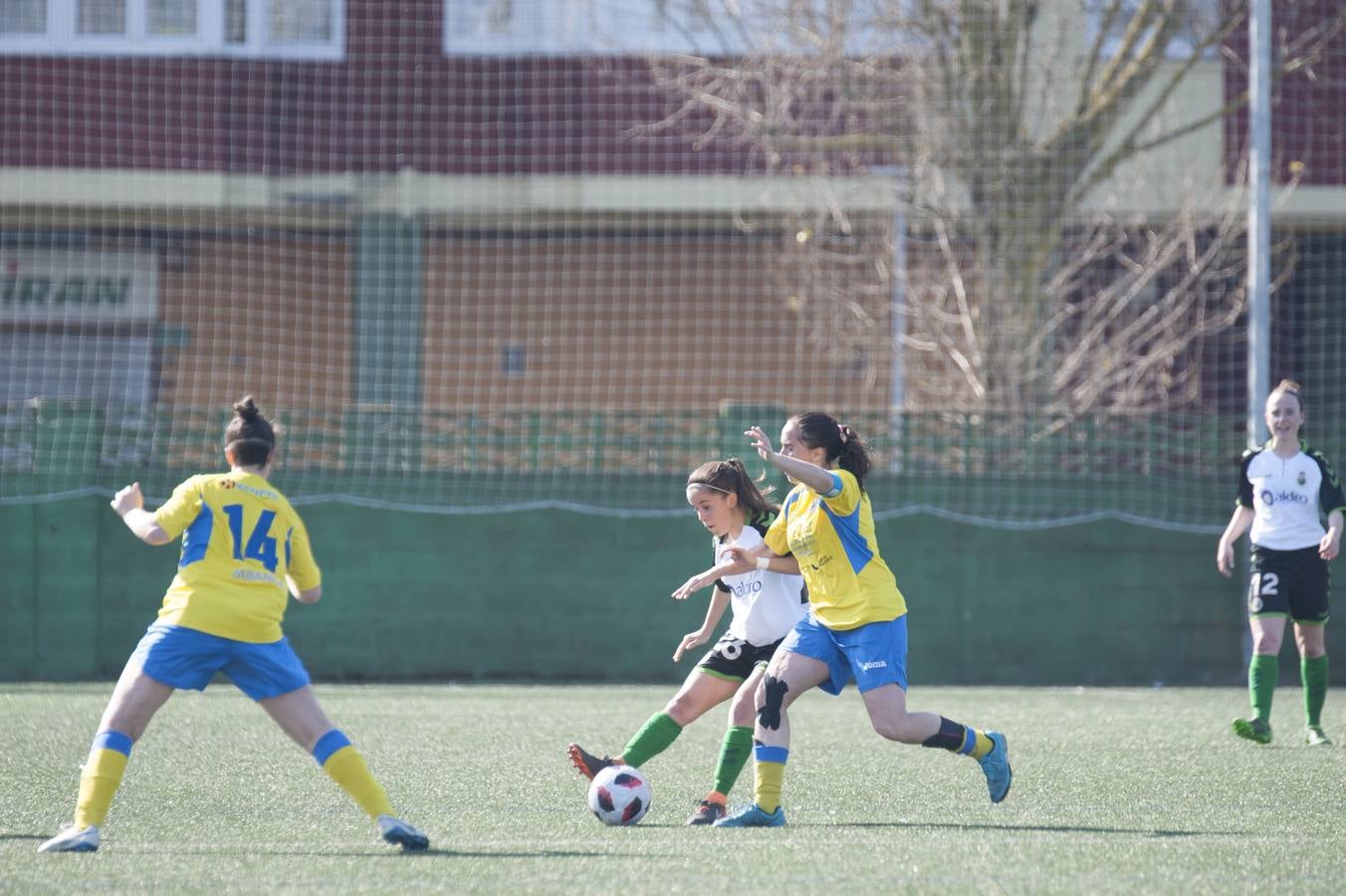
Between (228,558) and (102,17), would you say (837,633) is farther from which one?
(102,17)

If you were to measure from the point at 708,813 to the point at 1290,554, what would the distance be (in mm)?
4458

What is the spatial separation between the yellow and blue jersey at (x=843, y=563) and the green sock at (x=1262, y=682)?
11.4 ft

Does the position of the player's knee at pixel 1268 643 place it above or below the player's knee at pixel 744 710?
below

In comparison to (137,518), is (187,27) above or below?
above

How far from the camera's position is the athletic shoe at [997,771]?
6699mm

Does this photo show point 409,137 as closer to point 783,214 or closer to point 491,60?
point 491,60

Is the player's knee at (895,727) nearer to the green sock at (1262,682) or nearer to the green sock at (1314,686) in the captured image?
the green sock at (1262,682)

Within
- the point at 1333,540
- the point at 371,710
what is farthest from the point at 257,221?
the point at 1333,540

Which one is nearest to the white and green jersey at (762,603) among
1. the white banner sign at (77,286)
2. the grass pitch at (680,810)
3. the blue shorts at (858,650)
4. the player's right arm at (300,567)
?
the blue shorts at (858,650)

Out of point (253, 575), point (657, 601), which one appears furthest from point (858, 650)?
point (657, 601)

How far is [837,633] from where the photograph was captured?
6574 millimetres

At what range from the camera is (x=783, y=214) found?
17953mm

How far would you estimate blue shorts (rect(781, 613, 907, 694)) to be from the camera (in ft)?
21.2

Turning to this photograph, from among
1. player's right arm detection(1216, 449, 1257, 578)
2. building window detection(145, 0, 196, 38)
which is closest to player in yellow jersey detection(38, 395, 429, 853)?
player's right arm detection(1216, 449, 1257, 578)
